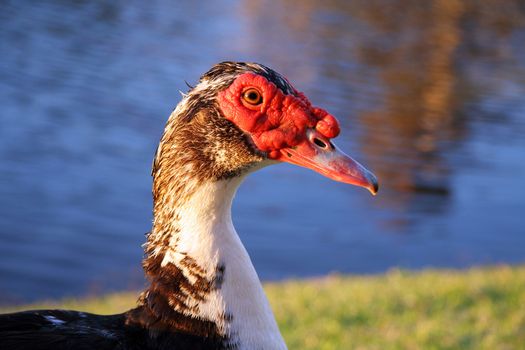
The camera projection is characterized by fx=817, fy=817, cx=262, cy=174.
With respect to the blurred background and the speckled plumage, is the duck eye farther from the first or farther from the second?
the blurred background

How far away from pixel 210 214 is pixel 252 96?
39 cm

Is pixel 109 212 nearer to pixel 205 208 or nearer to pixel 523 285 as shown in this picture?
pixel 523 285

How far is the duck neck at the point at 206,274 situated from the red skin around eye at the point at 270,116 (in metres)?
0.17

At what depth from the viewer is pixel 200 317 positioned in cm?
251

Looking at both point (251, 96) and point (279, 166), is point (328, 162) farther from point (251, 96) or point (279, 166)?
point (279, 166)

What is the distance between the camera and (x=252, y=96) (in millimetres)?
2537

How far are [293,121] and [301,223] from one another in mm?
7890

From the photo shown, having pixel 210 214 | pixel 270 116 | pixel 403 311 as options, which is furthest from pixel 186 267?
pixel 403 311

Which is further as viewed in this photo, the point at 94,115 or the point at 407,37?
the point at 407,37

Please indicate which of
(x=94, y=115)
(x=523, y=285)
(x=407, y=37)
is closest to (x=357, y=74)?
(x=407, y=37)

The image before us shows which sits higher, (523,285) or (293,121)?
(523,285)

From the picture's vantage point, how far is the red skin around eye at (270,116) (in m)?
2.54

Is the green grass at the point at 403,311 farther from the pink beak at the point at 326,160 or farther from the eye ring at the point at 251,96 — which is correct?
the eye ring at the point at 251,96

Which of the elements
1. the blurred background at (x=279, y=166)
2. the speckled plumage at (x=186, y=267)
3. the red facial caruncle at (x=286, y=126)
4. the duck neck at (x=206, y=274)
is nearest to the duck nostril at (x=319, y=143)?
the red facial caruncle at (x=286, y=126)
